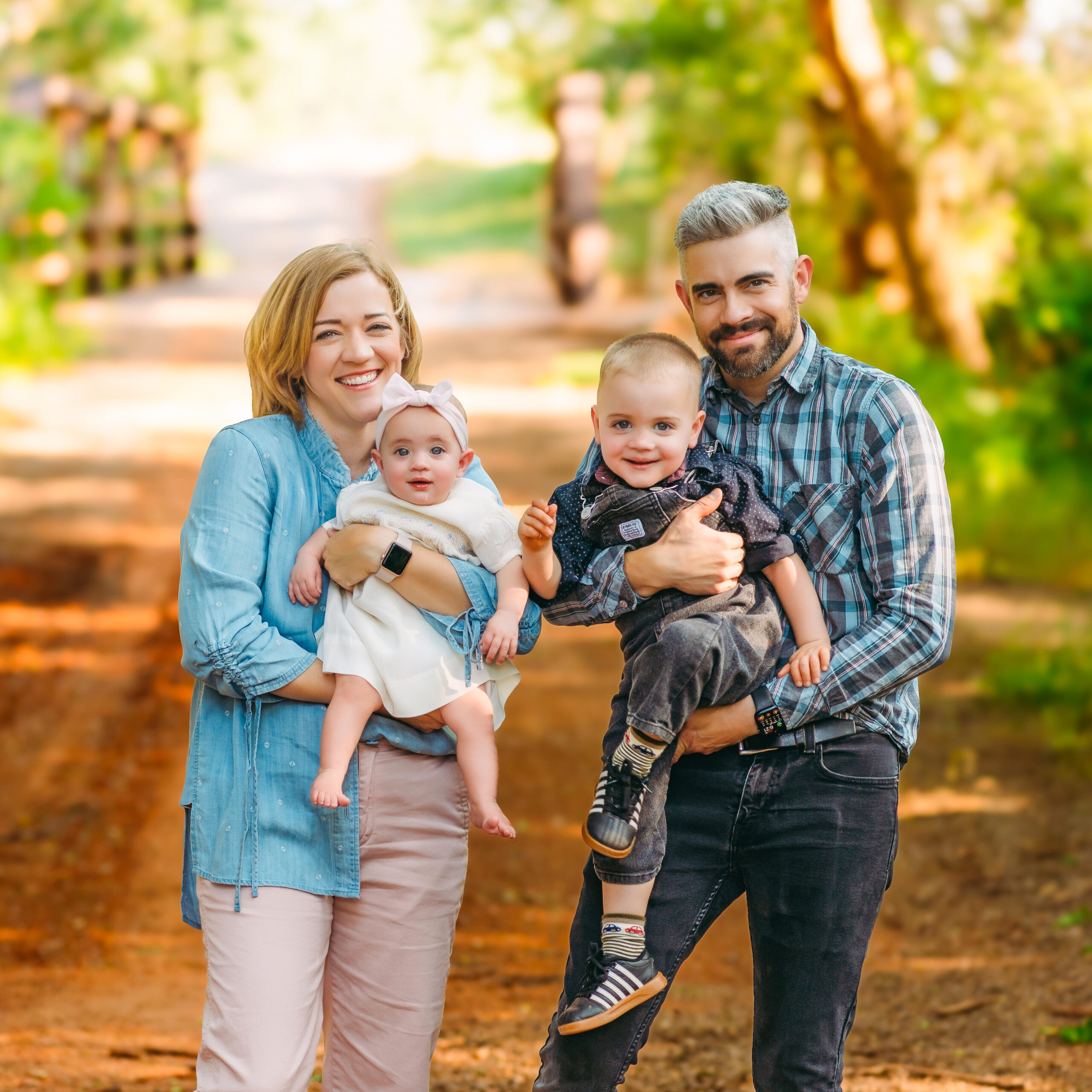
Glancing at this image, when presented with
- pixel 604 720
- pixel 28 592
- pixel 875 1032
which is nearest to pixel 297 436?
pixel 875 1032

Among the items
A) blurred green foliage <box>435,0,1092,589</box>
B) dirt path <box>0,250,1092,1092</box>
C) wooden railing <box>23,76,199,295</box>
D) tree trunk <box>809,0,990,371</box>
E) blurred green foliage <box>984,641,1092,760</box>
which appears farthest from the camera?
wooden railing <box>23,76,199,295</box>

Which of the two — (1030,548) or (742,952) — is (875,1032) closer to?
(742,952)

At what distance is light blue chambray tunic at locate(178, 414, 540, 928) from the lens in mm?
2295

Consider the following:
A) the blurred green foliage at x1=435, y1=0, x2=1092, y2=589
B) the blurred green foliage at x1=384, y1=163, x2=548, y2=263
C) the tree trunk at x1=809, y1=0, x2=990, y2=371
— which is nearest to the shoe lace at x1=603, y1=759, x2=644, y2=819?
the blurred green foliage at x1=435, y1=0, x2=1092, y2=589

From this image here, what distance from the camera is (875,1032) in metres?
4.14

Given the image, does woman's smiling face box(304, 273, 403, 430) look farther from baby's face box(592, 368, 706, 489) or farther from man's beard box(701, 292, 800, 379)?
man's beard box(701, 292, 800, 379)

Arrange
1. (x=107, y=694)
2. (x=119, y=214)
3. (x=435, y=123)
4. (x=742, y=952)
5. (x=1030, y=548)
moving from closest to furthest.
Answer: (x=742, y=952) < (x=107, y=694) < (x=1030, y=548) < (x=119, y=214) < (x=435, y=123)

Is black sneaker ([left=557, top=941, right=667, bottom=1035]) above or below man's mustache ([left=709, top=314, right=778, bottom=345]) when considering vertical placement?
below

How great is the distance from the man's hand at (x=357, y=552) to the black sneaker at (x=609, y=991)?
2.76 ft

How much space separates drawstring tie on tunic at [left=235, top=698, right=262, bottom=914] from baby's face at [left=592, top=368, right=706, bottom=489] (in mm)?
816

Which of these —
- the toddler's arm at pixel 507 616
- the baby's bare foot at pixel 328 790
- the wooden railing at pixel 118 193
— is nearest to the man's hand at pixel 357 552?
the toddler's arm at pixel 507 616

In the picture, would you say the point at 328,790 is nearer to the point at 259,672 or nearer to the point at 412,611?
the point at 259,672

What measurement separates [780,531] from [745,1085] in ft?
6.83

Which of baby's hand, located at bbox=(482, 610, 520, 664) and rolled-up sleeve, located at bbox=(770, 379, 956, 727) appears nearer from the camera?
rolled-up sleeve, located at bbox=(770, 379, 956, 727)
